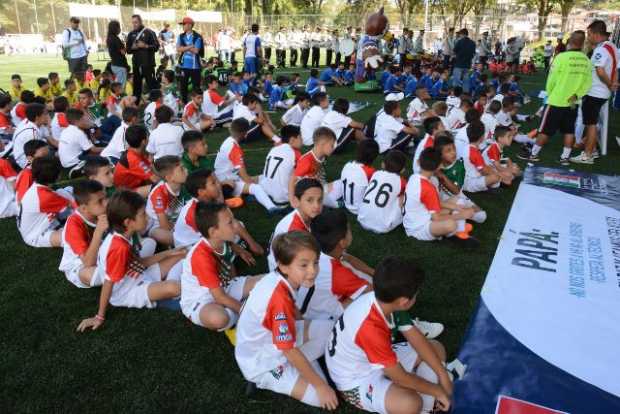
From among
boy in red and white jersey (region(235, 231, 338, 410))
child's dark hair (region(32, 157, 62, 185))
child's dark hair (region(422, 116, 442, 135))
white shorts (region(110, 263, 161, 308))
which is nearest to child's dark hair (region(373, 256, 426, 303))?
boy in red and white jersey (region(235, 231, 338, 410))

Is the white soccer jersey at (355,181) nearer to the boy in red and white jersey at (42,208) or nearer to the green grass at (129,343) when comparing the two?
the green grass at (129,343)

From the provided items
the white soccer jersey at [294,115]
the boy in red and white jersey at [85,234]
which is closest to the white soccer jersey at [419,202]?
the boy in red and white jersey at [85,234]

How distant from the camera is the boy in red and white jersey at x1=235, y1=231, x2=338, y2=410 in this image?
226 centimetres

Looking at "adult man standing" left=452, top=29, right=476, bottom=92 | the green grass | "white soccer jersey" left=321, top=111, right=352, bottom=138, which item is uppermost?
"adult man standing" left=452, top=29, right=476, bottom=92

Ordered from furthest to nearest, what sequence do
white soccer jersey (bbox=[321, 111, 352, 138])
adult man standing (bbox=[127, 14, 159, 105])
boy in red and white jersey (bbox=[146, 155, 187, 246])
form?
1. adult man standing (bbox=[127, 14, 159, 105])
2. white soccer jersey (bbox=[321, 111, 352, 138])
3. boy in red and white jersey (bbox=[146, 155, 187, 246])

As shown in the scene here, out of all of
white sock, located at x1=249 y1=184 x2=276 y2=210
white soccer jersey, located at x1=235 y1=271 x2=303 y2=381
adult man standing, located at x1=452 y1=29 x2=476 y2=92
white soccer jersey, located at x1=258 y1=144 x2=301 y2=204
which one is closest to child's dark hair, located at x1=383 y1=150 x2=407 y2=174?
white soccer jersey, located at x1=258 y1=144 x2=301 y2=204

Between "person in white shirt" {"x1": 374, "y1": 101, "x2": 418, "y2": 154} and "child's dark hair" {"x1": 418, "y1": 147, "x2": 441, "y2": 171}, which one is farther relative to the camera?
"person in white shirt" {"x1": 374, "y1": 101, "x2": 418, "y2": 154}

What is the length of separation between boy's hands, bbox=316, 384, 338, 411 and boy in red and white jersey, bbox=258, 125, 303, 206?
2821mm

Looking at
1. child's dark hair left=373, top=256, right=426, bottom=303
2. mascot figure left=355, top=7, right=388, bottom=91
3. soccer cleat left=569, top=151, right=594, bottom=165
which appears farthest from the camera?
mascot figure left=355, top=7, right=388, bottom=91

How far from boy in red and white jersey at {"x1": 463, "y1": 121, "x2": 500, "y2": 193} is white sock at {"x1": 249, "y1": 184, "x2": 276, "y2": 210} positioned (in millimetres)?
2232

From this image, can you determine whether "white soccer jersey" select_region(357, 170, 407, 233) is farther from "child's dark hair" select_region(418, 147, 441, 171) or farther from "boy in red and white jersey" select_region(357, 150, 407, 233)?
"child's dark hair" select_region(418, 147, 441, 171)

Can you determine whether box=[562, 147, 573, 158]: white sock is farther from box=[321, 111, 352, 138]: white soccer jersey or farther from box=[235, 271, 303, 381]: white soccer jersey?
box=[235, 271, 303, 381]: white soccer jersey

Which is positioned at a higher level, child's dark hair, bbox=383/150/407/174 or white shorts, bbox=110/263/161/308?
child's dark hair, bbox=383/150/407/174

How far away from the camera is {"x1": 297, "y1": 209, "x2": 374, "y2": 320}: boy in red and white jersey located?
2830mm
